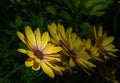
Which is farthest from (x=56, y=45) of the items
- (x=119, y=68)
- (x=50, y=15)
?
(x=119, y=68)

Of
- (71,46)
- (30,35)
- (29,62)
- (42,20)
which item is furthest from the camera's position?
(42,20)

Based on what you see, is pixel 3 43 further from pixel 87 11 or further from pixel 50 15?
pixel 87 11

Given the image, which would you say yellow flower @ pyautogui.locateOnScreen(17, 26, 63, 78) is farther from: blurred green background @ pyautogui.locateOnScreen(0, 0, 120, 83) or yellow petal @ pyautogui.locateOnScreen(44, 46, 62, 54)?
blurred green background @ pyautogui.locateOnScreen(0, 0, 120, 83)

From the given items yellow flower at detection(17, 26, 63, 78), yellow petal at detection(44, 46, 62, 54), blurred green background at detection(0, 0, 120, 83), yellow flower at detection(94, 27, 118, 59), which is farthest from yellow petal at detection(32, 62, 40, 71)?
yellow flower at detection(94, 27, 118, 59)

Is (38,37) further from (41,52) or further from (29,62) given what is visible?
(29,62)

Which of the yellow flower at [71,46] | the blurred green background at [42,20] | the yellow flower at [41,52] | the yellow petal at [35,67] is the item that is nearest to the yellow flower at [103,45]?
the blurred green background at [42,20]

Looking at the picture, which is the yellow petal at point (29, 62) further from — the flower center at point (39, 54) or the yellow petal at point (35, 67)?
the flower center at point (39, 54)

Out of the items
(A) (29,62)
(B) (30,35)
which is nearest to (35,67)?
(A) (29,62)
